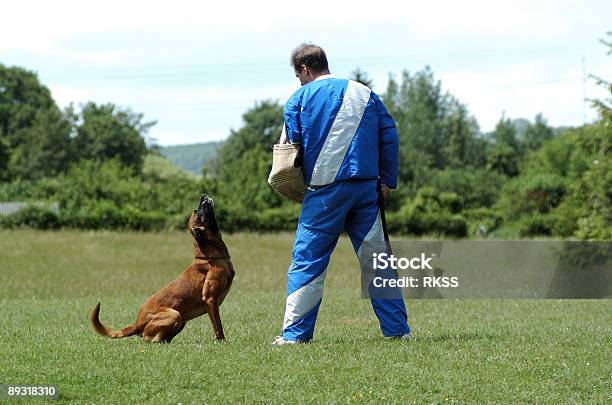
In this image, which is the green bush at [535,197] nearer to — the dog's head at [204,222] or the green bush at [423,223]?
the green bush at [423,223]

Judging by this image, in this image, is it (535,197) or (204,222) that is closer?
(204,222)

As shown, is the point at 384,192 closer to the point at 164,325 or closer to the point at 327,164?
the point at 327,164

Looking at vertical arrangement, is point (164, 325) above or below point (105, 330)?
above

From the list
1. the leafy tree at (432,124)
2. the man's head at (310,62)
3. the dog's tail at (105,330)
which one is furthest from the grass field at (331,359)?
the leafy tree at (432,124)

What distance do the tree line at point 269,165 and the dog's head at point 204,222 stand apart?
19.5ft

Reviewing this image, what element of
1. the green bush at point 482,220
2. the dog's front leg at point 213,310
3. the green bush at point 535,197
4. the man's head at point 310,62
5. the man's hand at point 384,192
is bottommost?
the green bush at point 482,220

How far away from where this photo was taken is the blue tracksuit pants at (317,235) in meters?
8.09

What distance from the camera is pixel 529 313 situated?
1338 centimetres

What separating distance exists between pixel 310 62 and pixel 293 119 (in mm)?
593

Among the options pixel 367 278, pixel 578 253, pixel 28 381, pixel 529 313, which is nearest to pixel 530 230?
pixel 578 253

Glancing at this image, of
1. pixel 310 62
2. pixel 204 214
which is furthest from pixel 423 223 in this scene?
pixel 204 214

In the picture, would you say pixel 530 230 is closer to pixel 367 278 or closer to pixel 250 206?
pixel 250 206

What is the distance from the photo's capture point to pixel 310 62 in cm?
827

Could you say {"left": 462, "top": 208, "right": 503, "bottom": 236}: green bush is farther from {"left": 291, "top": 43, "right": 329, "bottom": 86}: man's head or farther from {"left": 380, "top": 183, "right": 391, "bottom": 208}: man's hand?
{"left": 291, "top": 43, "right": 329, "bottom": 86}: man's head
